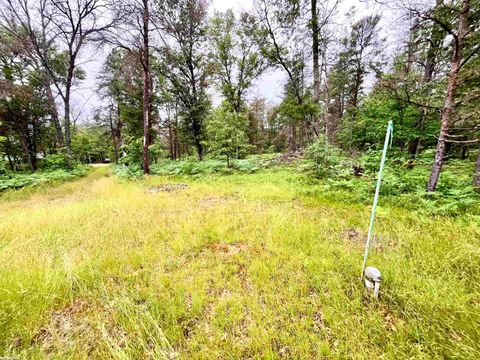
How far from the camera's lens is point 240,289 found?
2059mm

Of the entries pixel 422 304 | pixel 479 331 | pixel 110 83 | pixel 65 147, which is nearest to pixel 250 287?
pixel 422 304

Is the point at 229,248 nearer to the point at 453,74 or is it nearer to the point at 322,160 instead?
the point at 453,74

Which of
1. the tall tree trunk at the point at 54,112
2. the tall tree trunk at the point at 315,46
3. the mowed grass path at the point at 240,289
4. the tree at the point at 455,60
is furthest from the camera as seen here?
the tall tree trunk at the point at 54,112

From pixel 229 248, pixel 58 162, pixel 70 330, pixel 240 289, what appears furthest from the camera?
pixel 58 162

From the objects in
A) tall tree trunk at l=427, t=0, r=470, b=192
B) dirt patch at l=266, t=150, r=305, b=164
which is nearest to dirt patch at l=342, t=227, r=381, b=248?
tall tree trunk at l=427, t=0, r=470, b=192

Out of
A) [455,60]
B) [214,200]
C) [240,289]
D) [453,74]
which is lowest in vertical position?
[240,289]

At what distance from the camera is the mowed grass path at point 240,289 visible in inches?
57.7

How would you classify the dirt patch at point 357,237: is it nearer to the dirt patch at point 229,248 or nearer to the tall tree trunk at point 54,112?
the dirt patch at point 229,248

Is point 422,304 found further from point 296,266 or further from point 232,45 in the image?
point 232,45

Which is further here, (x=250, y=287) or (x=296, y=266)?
(x=296, y=266)

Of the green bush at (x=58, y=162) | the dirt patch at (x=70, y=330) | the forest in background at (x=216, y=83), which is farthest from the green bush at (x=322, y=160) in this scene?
the green bush at (x=58, y=162)

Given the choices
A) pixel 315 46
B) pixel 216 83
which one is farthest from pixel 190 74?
pixel 315 46

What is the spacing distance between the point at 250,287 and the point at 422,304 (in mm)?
1580

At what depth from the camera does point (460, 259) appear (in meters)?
2.13
